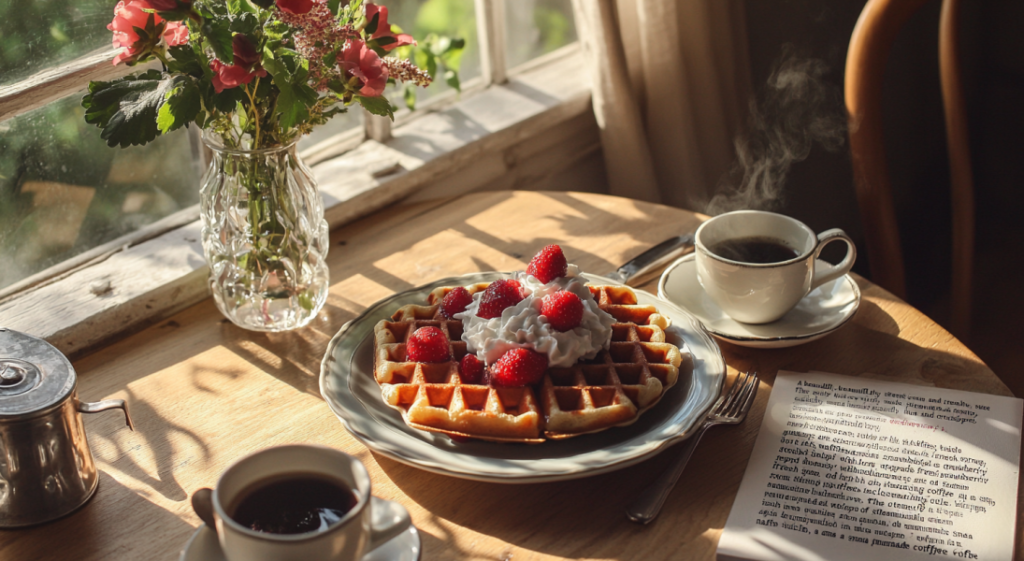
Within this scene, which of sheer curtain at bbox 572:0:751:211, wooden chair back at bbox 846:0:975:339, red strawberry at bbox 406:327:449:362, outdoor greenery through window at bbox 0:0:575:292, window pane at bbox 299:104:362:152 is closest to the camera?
red strawberry at bbox 406:327:449:362

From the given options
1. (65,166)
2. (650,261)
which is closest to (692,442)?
(650,261)

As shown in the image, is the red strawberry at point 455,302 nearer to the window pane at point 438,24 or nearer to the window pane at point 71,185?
the window pane at point 71,185

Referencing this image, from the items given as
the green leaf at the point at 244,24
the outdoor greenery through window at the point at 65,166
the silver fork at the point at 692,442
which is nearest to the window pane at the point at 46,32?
the outdoor greenery through window at the point at 65,166

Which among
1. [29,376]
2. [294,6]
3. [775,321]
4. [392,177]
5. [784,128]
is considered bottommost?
[784,128]

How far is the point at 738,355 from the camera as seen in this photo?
1.12 m

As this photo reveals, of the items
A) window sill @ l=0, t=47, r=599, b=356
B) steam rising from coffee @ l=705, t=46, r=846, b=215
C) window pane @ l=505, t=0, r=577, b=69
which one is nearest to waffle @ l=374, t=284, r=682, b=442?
window sill @ l=0, t=47, r=599, b=356

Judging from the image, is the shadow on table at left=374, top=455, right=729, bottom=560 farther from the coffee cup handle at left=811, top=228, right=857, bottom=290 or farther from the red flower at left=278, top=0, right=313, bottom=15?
the red flower at left=278, top=0, right=313, bottom=15

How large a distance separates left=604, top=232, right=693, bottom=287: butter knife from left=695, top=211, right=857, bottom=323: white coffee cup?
0.41 ft

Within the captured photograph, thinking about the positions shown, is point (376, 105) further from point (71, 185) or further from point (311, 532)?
point (71, 185)

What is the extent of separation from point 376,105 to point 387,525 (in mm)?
529

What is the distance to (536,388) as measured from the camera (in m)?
0.98

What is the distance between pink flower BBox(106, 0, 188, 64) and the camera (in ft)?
2.98

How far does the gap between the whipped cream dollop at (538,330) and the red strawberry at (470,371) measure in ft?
0.04

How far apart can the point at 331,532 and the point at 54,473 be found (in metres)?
0.37
